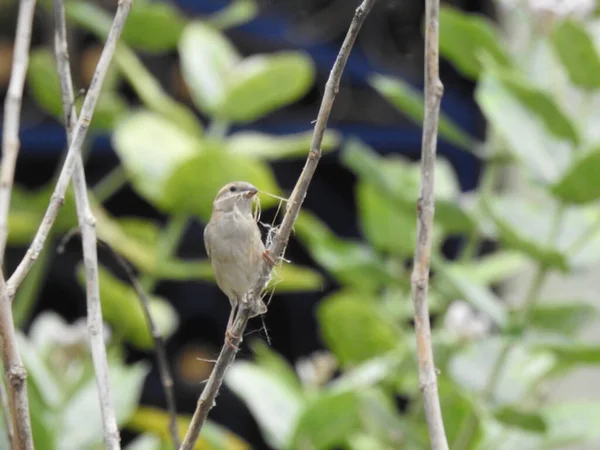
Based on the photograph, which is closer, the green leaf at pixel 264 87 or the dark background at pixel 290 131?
the green leaf at pixel 264 87

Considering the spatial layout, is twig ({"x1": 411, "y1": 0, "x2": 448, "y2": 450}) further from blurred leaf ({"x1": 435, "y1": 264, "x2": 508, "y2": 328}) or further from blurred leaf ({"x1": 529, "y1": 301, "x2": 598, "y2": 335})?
blurred leaf ({"x1": 529, "y1": 301, "x2": 598, "y2": 335})

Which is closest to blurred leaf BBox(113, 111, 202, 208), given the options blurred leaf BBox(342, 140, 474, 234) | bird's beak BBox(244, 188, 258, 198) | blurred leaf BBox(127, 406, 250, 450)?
blurred leaf BBox(342, 140, 474, 234)

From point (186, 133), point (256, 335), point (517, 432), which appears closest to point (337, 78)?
point (517, 432)

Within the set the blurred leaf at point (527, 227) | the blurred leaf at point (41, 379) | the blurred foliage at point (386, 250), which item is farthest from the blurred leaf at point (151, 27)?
the blurred leaf at point (527, 227)

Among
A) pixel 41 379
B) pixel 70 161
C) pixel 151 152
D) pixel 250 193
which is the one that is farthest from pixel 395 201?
pixel 70 161

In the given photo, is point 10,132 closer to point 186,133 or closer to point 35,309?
point 186,133

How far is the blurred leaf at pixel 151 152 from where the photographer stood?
2.15 meters

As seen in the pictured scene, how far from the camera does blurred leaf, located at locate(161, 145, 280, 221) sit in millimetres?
1995

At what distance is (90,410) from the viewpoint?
1.76m

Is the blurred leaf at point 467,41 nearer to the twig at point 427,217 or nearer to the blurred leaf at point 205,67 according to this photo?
the blurred leaf at point 205,67

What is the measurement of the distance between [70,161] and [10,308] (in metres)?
0.14

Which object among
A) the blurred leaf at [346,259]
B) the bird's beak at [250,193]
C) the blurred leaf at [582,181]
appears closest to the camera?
the bird's beak at [250,193]

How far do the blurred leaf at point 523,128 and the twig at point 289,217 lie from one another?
982 millimetres

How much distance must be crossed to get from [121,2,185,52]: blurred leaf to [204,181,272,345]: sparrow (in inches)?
41.0
